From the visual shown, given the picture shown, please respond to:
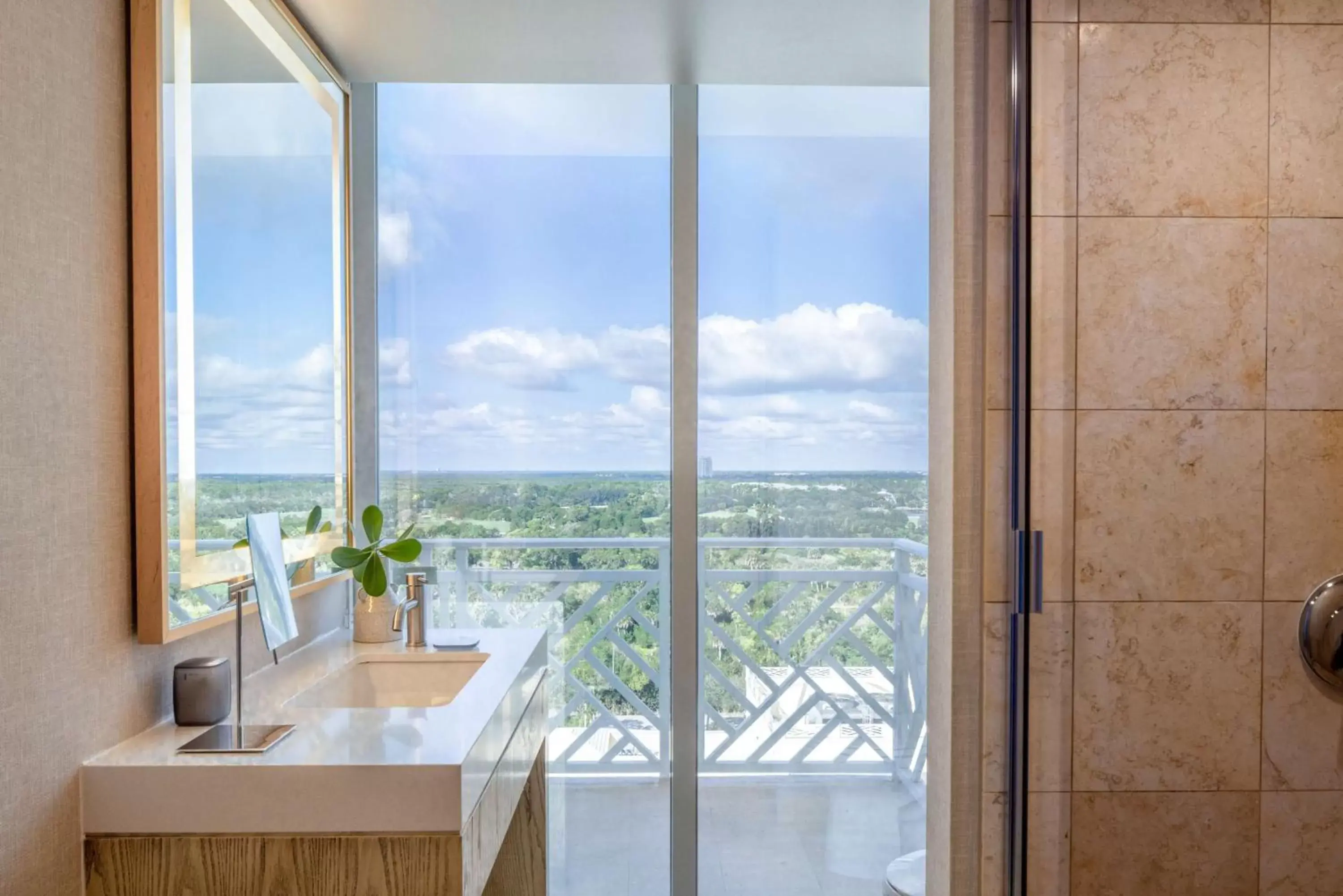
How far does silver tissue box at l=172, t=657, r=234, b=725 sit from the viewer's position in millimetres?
1495

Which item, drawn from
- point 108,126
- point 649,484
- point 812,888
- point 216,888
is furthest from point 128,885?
point 812,888

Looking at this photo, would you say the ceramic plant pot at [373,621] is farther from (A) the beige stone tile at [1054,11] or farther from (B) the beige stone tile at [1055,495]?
(A) the beige stone tile at [1054,11]

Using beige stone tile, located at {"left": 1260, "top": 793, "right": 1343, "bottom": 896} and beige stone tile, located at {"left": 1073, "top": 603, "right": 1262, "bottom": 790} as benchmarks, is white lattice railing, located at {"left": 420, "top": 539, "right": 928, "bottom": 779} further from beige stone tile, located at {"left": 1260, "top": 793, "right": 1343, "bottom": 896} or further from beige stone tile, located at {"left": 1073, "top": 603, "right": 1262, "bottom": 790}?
beige stone tile, located at {"left": 1260, "top": 793, "right": 1343, "bottom": 896}

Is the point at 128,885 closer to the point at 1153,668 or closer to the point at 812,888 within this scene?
the point at 1153,668

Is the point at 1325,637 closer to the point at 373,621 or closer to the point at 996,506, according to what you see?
the point at 996,506

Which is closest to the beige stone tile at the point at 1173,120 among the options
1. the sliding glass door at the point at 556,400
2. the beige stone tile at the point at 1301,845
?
the beige stone tile at the point at 1301,845

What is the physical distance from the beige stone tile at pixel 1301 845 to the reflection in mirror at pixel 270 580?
1433 mm

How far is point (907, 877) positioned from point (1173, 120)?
154 cm

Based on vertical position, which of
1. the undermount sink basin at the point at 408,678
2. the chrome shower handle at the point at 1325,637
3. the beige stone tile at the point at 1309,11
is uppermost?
the beige stone tile at the point at 1309,11

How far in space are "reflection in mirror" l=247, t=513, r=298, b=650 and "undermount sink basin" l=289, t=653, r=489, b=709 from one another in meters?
0.39

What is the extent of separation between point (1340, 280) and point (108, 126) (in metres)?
1.66

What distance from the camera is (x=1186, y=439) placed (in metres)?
1.11

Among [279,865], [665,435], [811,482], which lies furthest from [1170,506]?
[665,435]

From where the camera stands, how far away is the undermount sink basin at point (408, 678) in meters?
2.05
